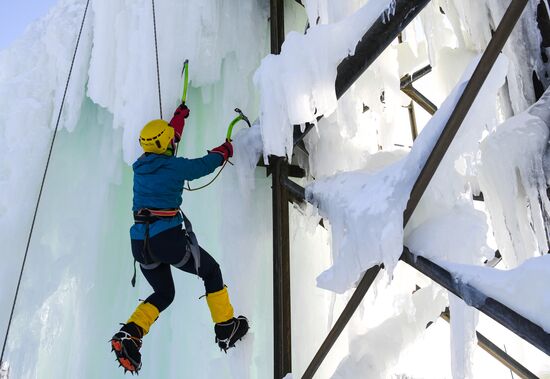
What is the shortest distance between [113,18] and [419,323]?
3.01 meters

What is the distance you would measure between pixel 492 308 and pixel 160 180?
1.50 meters

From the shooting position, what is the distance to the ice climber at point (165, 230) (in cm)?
224

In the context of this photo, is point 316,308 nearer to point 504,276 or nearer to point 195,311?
point 195,311

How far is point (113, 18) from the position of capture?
11.8 feet

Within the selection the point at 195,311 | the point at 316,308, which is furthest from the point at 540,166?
the point at 195,311

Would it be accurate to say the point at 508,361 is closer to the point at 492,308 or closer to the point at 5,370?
the point at 492,308

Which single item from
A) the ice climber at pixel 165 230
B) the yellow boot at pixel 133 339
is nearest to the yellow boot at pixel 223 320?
the ice climber at pixel 165 230

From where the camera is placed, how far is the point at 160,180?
7.39 ft

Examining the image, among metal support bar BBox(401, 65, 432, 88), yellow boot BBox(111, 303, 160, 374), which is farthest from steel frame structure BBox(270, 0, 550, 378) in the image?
metal support bar BBox(401, 65, 432, 88)

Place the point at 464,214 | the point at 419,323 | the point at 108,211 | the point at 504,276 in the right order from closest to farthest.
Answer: the point at 504,276
the point at 464,214
the point at 419,323
the point at 108,211

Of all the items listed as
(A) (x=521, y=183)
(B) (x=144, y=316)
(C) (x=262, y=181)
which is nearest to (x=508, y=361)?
(A) (x=521, y=183)

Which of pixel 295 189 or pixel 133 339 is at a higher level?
pixel 295 189

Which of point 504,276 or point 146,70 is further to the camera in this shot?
point 146,70

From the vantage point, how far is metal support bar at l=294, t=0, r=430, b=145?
181 centimetres
